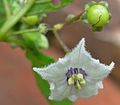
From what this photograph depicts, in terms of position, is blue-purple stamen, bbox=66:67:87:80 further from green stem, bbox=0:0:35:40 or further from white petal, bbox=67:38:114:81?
green stem, bbox=0:0:35:40

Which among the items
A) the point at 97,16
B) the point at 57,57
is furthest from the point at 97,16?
the point at 57,57

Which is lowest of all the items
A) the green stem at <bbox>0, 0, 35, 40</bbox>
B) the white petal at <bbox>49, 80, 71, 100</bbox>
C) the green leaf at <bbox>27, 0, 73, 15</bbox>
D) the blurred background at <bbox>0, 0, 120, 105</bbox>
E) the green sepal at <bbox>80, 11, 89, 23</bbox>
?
the blurred background at <bbox>0, 0, 120, 105</bbox>

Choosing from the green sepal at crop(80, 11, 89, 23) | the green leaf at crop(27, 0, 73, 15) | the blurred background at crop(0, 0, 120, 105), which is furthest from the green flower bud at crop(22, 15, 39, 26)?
the blurred background at crop(0, 0, 120, 105)

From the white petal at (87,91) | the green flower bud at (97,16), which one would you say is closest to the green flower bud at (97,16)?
the green flower bud at (97,16)

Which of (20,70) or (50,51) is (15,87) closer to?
(20,70)

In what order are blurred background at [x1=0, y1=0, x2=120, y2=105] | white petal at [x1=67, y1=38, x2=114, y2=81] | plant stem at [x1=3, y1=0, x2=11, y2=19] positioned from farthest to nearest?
1. blurred background at [x1=0, y1=0, x2=120, y2=105]
2. plant stem at [x1=3, y1=0, x2=11, y2=19]
3. white petal at [x1=67, y1=38, x2=114, y2=81]

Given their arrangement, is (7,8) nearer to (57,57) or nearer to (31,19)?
(31,19)

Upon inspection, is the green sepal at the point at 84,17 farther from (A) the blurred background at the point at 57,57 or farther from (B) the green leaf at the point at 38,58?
(A) the blurred background at the point at 57,57
